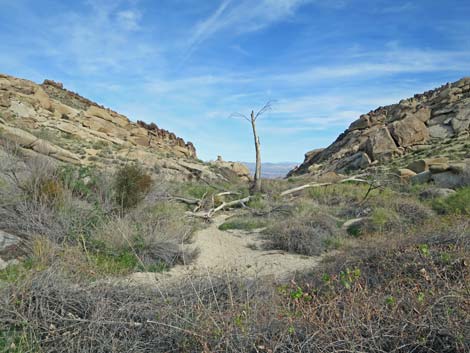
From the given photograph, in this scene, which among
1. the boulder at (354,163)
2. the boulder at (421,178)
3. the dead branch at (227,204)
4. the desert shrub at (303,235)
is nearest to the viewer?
the desert shrub at (303,235)

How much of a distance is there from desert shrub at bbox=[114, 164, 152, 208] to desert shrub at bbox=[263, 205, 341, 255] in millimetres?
3602

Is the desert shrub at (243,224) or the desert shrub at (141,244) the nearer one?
the desert shrub at (141,244)

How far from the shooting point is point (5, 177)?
27.2 ft

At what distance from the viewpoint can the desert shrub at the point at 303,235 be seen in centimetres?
822

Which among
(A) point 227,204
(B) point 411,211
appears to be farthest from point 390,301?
(A) point 227,204

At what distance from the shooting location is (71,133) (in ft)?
82.6

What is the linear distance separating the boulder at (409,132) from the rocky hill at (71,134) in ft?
52.2

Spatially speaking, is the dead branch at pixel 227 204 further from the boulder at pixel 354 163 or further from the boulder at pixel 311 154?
the boulder at pixel 311 154

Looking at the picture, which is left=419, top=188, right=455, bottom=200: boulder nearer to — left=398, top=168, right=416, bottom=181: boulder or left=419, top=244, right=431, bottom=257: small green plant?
left=398, top=168, right=416, bottom=181: boulder

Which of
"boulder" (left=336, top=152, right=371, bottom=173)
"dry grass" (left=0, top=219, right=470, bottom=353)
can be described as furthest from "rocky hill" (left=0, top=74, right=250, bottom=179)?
"dry grass" (left=0, top=219, right=470, bottom=353)

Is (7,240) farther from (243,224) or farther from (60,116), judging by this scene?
(60,116)

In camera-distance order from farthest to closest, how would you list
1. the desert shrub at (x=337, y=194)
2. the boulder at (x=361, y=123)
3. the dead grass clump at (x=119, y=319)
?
the boulder at (x=361, y=123) < the desert shrub at (x=337, y=194) < the dead grass clump at (x=119, y=319)

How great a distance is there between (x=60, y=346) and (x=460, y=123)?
109ft

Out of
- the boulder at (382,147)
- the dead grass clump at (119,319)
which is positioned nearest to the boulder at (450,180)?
the boulder at (382,147)
